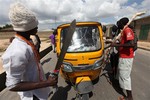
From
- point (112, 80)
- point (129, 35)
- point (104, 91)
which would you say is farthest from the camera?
point (112, 80)

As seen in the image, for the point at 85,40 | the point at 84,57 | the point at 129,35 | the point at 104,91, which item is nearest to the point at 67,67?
the point at 84,57

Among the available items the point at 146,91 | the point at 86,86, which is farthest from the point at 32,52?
the point at 146,91

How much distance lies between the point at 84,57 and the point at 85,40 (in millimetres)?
651

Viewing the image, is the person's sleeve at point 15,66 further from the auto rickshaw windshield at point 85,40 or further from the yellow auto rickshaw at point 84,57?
the auto rickshaw windshield at point 85,40

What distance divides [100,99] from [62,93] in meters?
1.22

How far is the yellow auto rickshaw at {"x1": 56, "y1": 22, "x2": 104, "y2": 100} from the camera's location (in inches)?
148

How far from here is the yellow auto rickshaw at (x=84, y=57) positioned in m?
3.75

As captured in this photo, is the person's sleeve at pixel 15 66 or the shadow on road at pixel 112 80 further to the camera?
the shadow on road at pixel 112 80

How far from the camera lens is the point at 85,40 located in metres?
4.45

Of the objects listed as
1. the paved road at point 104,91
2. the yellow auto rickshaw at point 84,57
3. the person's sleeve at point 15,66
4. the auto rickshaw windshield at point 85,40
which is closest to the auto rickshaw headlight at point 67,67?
the yellow auto rickshaw at point 84,57

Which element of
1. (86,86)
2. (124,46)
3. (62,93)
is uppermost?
(124,46)

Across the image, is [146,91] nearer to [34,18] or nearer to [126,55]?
[126,55]

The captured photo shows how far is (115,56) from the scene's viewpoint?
539 cm

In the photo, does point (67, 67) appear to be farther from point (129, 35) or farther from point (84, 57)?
point (129, 35)
